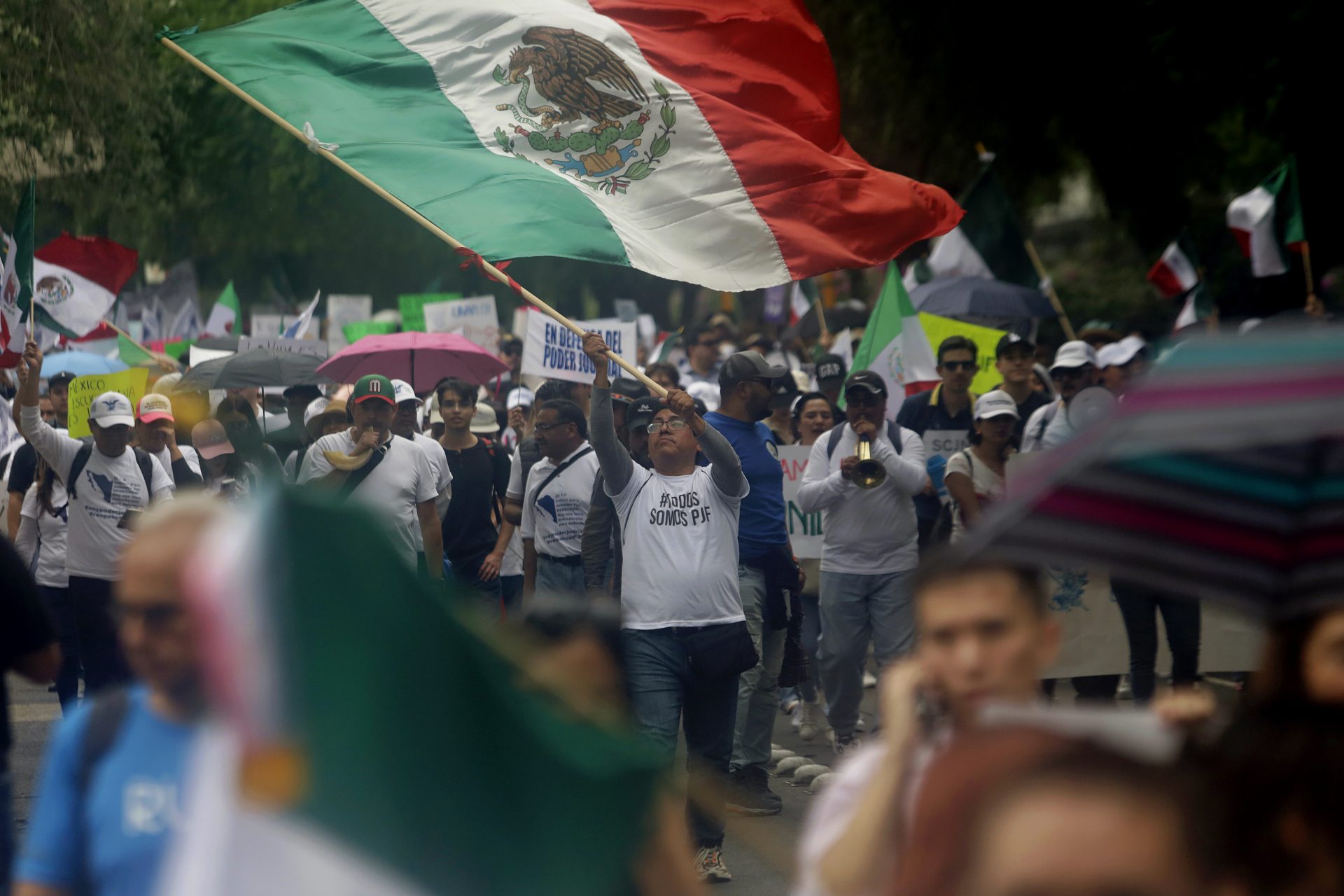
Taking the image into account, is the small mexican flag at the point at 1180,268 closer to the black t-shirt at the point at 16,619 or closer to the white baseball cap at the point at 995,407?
the white baseball cap at the point at 995,407

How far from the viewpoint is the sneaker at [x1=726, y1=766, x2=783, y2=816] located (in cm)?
752

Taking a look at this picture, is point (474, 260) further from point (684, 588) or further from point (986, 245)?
point (986, 245)

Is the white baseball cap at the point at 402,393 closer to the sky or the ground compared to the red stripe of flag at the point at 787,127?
closer to the ground

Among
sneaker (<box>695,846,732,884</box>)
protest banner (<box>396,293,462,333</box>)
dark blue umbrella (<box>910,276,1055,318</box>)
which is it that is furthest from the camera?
protest banner (<box>396,293,462,333</box>)

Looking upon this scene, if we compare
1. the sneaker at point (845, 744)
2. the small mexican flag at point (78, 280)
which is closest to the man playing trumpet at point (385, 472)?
the sneaker at point (845, 744)

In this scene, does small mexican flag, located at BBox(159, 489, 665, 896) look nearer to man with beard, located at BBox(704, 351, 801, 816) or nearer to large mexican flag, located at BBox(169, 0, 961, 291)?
large mexican flag, located at BBox(169, 0, 961, 291)

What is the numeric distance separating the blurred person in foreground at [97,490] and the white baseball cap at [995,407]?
13.4ft

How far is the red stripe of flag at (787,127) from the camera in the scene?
804cm

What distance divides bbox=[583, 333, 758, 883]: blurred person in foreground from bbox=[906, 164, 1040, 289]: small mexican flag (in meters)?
9.46

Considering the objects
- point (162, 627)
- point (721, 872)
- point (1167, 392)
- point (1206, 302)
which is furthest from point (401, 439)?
point (1206, 302)

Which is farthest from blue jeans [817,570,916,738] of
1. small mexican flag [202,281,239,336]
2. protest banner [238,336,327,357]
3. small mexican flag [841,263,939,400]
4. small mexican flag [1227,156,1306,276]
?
small mexican flag [202,281,239,336]

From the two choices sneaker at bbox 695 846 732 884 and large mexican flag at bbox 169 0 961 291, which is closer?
sneaker at bbox 695 846 732 884

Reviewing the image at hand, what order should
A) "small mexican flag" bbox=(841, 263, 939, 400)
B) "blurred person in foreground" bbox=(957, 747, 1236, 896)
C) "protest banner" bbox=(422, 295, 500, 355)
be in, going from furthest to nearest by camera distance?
"protest banner" bbox=(422, 295, 500, 355) < "small mexican flag" bbox=(841, 263, 939, 400) < "blurred person in foreground" bbox=(957, 747, 1236, 896)

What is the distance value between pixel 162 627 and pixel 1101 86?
73.8ft
